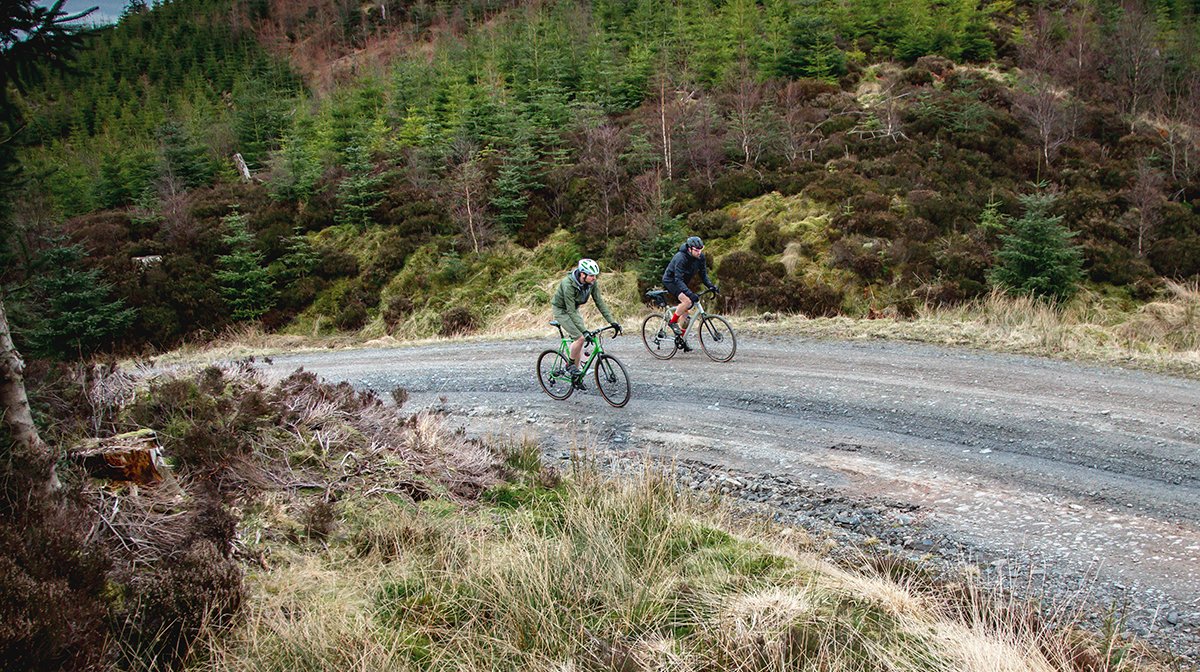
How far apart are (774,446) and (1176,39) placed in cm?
2748

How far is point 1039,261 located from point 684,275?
7.12 m

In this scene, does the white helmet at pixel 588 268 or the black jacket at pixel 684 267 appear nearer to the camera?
the white helmet at pixel 588 268

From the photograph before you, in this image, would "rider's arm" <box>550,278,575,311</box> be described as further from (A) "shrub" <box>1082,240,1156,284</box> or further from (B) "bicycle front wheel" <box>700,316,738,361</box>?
(A) "shrub" <box>1082,240,1156,284</box>

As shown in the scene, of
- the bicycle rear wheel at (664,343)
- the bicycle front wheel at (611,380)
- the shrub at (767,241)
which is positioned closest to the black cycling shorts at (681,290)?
the bicycle rear wheel at (664,343)

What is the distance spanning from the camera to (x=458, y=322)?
1661cm

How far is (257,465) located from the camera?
4.91 meters

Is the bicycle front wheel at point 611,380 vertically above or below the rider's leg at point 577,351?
below

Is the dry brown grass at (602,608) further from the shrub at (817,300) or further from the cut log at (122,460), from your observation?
the shrub at (817,300)

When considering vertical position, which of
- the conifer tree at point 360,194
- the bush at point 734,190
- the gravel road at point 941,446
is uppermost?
the conifer tree at point 360,194

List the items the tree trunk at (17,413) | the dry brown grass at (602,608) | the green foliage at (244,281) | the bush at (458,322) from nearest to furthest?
the dry brown grass at (602,608) → the tree trunk at (17,413) → the bush at (458,322) → the green foliage at (244,281)

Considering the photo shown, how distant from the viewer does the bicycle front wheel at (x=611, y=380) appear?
8.24 metres

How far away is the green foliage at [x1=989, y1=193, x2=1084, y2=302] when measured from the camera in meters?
11.8

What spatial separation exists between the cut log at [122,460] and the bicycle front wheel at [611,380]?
494 cm

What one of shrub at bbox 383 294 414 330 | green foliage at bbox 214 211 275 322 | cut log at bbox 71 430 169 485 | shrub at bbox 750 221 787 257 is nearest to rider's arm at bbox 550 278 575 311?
cut log at bbox 71 430 169 485
